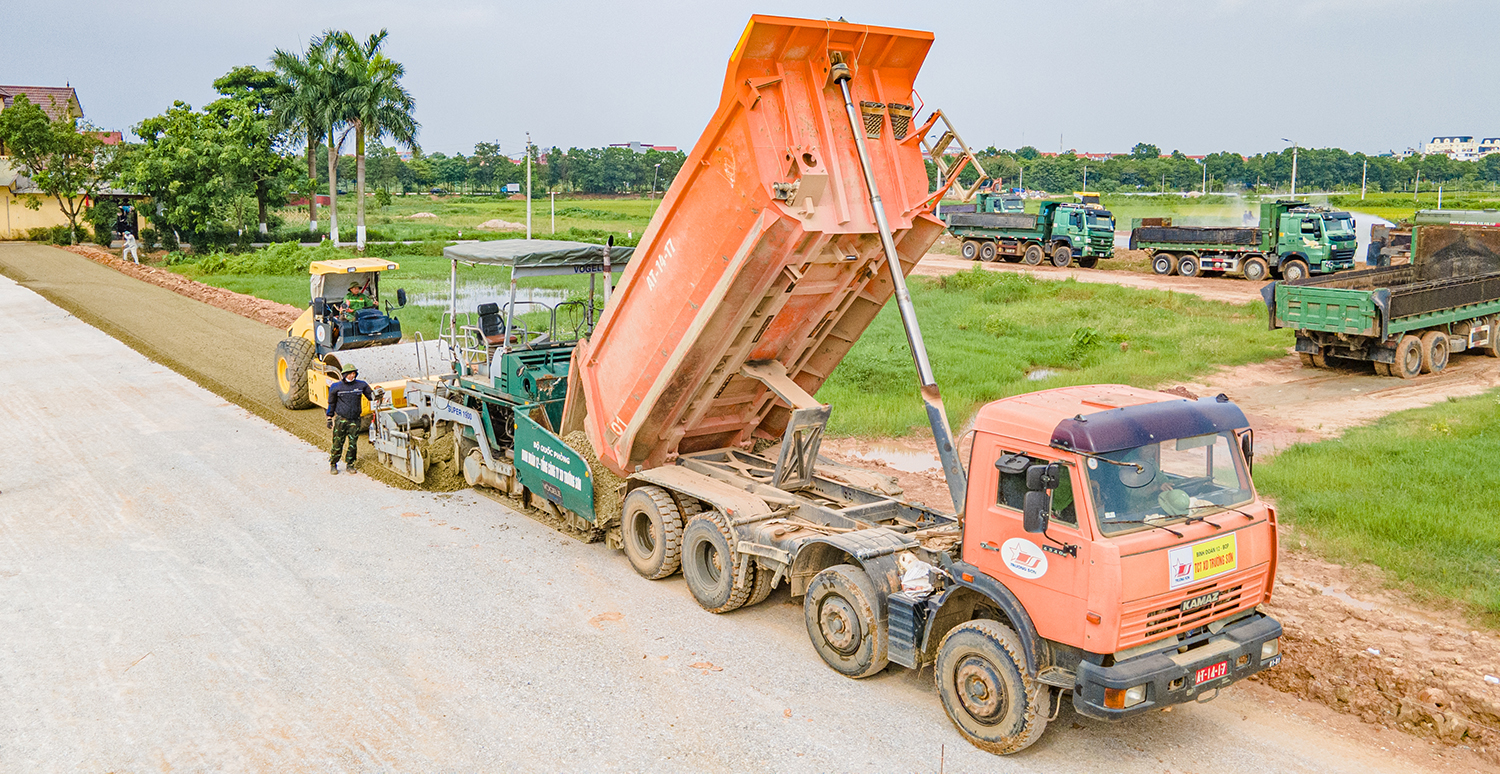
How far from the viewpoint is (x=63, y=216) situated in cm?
4959

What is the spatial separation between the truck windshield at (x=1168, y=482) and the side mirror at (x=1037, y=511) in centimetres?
27

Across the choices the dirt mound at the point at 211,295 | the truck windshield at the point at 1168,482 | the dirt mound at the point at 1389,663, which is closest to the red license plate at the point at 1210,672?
the truck windshield at the point at 1168,482

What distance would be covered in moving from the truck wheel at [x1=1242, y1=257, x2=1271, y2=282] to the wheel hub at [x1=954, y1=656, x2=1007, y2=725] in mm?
30399

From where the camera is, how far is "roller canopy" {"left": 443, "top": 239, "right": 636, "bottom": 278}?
10.6m

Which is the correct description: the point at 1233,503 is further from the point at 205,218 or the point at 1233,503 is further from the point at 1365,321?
the point at 205,218

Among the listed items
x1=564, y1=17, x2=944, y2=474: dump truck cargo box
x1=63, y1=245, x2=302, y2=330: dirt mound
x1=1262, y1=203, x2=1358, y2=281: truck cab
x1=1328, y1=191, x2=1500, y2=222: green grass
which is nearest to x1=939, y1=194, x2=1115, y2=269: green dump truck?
x1=1262, y1=203, x2=1358, y2=281: truck cab

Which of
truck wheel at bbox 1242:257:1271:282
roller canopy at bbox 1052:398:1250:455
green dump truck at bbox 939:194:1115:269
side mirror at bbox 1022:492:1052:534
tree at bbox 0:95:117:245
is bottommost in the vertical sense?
side mirror at bbox 1022:492:1052:534

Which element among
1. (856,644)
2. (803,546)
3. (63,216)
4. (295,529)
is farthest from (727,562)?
(63,216)

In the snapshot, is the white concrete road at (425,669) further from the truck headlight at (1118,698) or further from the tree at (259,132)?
the tree at (259,132)

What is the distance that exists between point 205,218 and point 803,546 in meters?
40.0

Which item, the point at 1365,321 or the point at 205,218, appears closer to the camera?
the point at 1365,321

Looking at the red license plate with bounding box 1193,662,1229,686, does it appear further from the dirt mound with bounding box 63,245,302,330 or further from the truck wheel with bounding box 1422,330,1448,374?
the dirt mound with bounding box 63,245,302,330

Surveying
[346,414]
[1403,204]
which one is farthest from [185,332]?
[1403,204]

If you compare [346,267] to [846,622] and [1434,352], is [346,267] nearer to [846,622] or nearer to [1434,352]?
[846,622]
